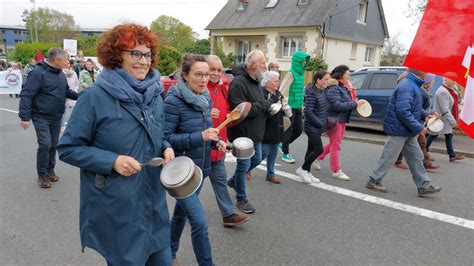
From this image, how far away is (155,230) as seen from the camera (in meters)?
2.09

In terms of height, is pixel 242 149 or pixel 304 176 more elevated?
pixel 242 149

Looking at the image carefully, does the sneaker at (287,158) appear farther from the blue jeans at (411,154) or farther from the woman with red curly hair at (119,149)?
the woman with red curly hair at (119,149)

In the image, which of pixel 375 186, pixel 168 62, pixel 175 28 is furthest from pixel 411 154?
pixel 175 28

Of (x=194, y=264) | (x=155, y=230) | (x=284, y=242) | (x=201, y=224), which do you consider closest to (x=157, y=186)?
(x=155, y=230)

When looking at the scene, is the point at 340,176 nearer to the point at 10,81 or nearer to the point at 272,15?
the point at 10,81

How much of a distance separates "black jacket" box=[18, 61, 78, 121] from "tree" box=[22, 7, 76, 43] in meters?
61.1

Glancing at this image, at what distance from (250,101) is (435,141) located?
6.56m

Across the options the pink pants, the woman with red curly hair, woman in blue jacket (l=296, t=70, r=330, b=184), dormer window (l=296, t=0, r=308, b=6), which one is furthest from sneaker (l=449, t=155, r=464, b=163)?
dormer window (l=296, t=0, r=308, b=6)

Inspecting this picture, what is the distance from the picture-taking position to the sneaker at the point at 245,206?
418 cm

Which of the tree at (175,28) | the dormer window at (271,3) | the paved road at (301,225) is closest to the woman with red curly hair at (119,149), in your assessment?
the paved road at (301,225)

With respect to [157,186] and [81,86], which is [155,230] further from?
[81,86]

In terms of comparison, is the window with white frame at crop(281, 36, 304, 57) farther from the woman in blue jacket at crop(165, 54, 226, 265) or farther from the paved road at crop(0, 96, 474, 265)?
the woman in blue jacket at crop(165, 54, 226, 265)

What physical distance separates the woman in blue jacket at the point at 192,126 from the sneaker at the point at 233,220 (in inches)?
31.7

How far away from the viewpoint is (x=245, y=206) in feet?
13.8
